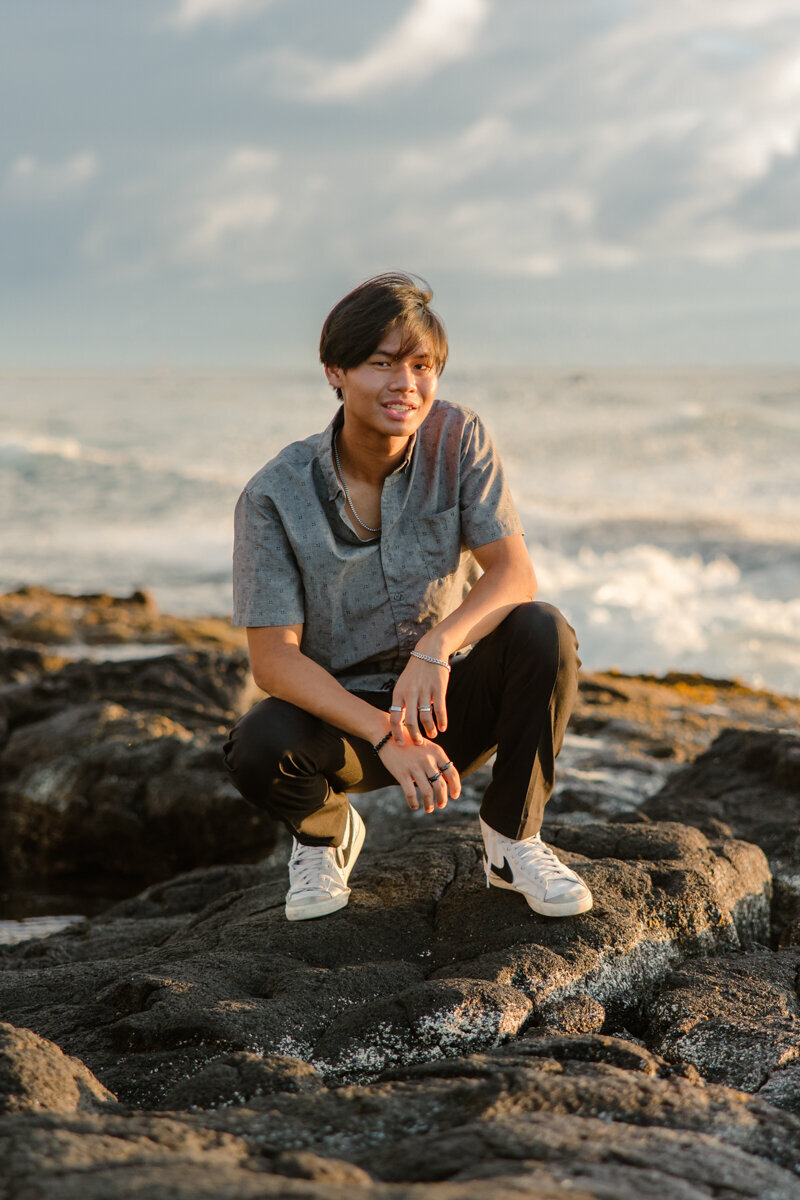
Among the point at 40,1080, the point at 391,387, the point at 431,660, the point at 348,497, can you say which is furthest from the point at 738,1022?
the point at 391,387

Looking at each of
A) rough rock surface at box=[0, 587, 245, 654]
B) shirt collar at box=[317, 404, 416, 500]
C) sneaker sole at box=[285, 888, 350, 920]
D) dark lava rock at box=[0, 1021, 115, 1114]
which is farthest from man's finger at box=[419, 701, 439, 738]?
rough rock surface at box=[0, 587, 245, 654]

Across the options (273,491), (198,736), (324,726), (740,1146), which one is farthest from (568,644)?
(198,736)

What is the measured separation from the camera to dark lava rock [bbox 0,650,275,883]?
5504 mm

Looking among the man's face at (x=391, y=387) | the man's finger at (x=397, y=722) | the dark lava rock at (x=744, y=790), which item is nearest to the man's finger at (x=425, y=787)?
the man's finger at (x=397, y=722)

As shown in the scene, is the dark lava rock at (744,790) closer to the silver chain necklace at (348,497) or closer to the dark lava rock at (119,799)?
the silver chain necklace at (348,497)

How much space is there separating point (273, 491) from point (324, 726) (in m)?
0.74

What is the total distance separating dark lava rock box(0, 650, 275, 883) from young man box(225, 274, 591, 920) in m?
2.14

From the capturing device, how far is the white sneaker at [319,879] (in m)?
3.20

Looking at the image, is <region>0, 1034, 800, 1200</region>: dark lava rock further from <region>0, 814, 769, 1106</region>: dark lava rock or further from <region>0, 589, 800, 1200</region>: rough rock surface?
<region>0, 814, 769, 1106</region>: dark lava rock

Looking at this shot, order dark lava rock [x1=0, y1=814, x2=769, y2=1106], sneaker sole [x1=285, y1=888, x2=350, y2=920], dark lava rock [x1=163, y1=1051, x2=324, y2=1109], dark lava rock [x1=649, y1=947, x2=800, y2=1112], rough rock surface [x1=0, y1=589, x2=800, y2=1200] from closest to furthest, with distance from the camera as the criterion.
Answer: rough rock surface [x1=0, y1=589, x2=800, y2=1200], dark lava rock [x1=163, y1=1051, x2=324, y2=1109], dark lava rock [x1=649, y1=947, x2=800, y2=1112], dark lava rock [x1=0, y1=814, x2=769, y2=1106], sneaker sole [x1=285, y1=888, x2=350, y2=920]

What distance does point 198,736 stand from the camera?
19.0 feet

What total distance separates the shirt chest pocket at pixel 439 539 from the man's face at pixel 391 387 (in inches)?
11.3

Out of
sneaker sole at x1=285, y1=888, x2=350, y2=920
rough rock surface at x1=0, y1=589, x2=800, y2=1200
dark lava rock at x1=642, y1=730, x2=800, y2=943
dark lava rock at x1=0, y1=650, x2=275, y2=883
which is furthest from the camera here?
dark lava rock at x1=0, y1=650, x2=275, y2=883

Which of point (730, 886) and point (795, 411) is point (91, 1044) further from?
point (795, 411)
